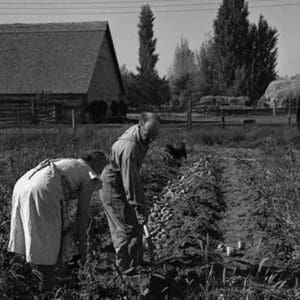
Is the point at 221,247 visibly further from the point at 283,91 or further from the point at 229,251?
the point at 283,91

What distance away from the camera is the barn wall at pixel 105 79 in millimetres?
32094

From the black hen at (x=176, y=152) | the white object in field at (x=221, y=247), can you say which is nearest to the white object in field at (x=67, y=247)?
the white object in field at (x=221, y=247)

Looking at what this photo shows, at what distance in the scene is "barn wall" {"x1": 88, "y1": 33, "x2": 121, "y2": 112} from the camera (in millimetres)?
32094

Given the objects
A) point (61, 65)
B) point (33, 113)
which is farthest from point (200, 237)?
point (61, 65)

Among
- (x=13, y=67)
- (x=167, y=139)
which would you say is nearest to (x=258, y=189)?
(x=167, y=139)

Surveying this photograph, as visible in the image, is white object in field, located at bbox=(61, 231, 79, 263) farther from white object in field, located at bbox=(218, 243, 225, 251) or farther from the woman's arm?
white object in field, located at bbox=(218, 243, 225, 251)

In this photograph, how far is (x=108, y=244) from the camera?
5.53 m

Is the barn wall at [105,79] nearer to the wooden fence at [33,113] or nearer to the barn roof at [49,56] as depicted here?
the barn roof at [49,56]

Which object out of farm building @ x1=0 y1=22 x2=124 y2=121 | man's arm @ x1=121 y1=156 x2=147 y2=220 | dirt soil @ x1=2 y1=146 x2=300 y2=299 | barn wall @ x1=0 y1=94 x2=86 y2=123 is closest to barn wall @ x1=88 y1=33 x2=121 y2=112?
farm building @ x1=0 y1=22 x2=124 y2=121

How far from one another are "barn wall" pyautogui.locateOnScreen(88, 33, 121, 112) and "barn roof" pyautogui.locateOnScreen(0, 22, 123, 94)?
0.64 metres

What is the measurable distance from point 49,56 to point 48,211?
3096 centimetres

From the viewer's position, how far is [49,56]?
110ft

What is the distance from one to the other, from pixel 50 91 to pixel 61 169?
1088 inches

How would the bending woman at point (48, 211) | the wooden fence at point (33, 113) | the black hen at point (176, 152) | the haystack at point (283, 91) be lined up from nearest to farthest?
the bending woman at point (48, 211) → the black hen at point (176, 152) → the wooden fence at point (33, 113) → the haystack at point (283, 91)
